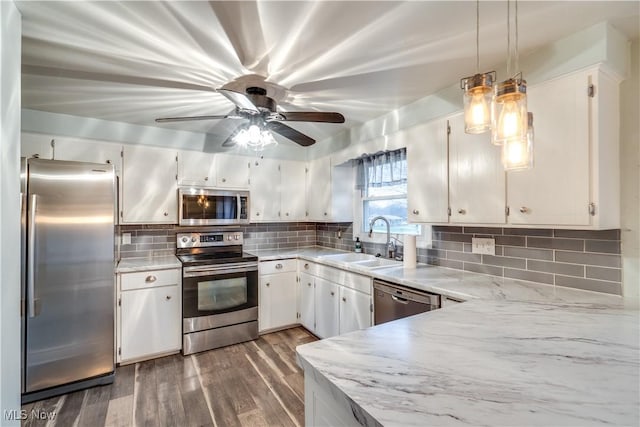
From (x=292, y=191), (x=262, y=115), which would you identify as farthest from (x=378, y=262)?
(x=262, y=115)

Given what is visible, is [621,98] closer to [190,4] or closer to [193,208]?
[190,4]

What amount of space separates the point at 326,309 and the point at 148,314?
1697mm

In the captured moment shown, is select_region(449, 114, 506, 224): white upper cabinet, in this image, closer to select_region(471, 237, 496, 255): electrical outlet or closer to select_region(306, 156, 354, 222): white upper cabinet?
select_region(471, 237, 496, 255): electrical outlet

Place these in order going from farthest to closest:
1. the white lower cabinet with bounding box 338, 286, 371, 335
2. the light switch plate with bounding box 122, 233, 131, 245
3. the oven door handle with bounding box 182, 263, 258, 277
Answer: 1. the light switch plate with bounding box 122, 233, 131, 245
2. the oven door handle with bounding box 182, 263, 258, 277
3. the white lower cabinet with bounding box 338, 286, 371, 335

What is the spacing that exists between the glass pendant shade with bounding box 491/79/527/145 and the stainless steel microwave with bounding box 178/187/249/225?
2.91m

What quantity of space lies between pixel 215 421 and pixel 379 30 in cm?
258

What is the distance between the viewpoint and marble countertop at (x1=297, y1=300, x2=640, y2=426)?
0.66m

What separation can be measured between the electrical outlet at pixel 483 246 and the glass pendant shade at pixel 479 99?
4.45 feet

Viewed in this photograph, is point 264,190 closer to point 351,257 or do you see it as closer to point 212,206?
point 212,206

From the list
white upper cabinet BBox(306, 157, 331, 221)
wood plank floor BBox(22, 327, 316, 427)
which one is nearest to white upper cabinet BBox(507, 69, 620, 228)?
wood plank floor BBox(22, 327, 316, 427)

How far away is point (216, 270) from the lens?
3.00m

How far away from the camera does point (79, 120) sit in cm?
278

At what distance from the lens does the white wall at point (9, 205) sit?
1.25 metres

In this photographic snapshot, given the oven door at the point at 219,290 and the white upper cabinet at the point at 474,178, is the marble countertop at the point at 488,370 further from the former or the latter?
the oven door at the point at 219,290
